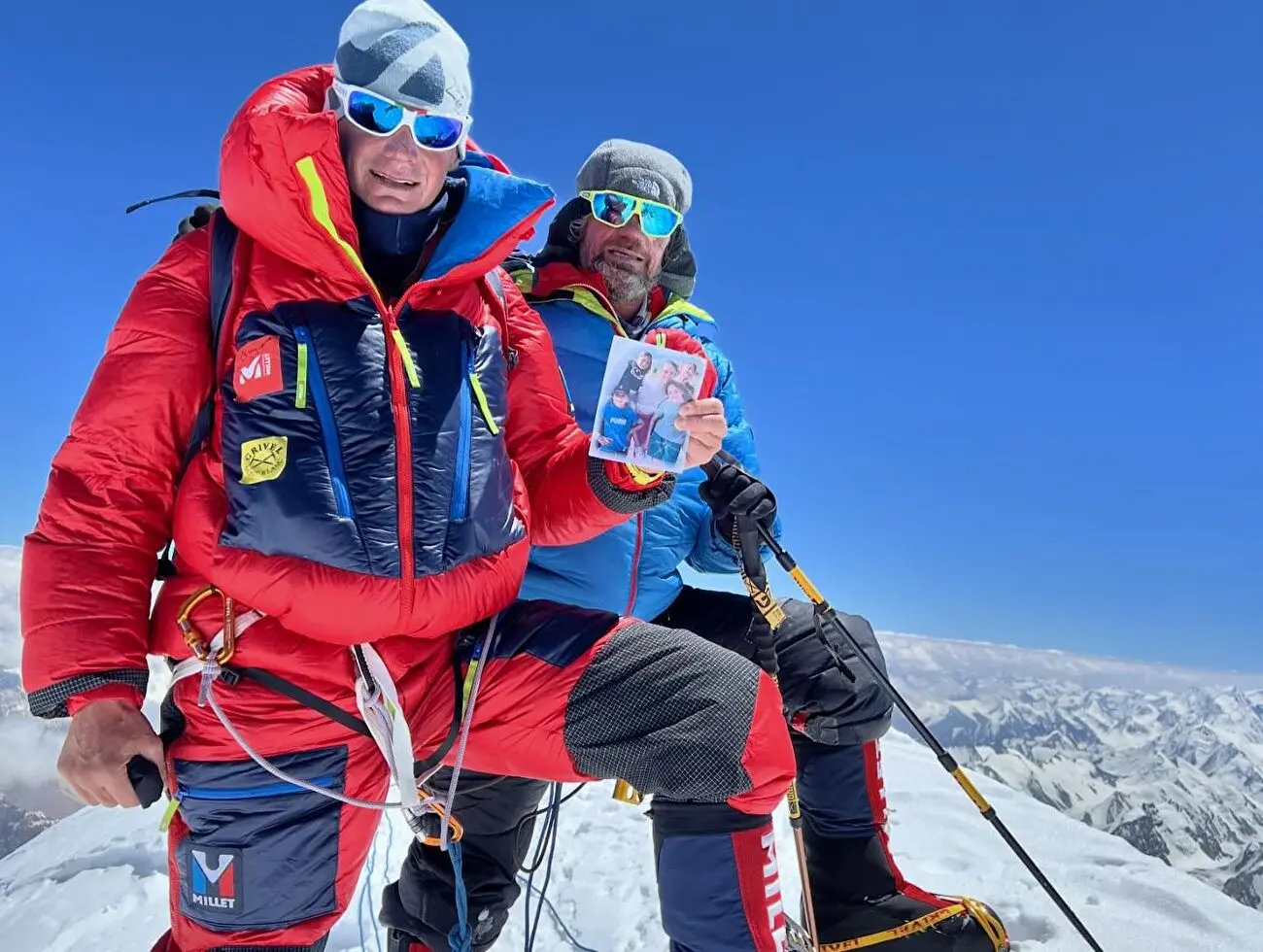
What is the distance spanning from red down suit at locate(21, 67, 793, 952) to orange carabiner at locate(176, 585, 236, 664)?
0.03 meters

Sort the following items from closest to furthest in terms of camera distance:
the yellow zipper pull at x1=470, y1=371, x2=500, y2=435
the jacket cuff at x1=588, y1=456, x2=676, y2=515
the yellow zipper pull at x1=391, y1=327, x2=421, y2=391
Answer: the yellow zipper pull at x1=391, y1=327, x2=421, y2=391, the yellow zipper pull at x1=470, y1=371, x2=500, y2=435, the jacket cuff at x1=588, y1=456, x2=676, y2=515

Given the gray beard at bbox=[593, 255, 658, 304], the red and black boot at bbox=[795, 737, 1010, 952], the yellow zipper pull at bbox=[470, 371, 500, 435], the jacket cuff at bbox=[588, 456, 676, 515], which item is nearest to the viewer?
the yellow zipper pull at bbox=[470, 371, 500, 435]

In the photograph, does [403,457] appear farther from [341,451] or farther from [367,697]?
[367,697]

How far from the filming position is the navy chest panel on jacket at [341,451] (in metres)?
2.03

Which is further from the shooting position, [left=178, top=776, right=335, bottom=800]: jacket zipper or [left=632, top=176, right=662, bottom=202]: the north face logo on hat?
[left=632, top=176, right=662, bottom=202]: the north face logo on hat

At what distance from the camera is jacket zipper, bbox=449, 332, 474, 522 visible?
2.19 meters

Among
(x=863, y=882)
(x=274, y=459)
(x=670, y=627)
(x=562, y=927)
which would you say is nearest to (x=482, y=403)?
Answer: (x=274, y=459)

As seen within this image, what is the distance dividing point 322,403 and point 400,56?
111cm

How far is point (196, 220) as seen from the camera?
238 cm

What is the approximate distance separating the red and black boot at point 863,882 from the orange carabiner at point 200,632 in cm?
223

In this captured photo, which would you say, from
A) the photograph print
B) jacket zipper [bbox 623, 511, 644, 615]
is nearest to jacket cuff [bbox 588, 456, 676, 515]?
the photograph print

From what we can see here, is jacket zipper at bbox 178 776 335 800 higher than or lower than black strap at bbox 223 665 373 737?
lower

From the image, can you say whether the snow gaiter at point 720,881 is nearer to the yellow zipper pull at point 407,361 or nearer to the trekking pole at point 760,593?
the trekking pole at point 760,593

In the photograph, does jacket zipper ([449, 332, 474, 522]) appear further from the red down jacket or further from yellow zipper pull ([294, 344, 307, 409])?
yellow zipper pull ([294, 344, 307, 409])
